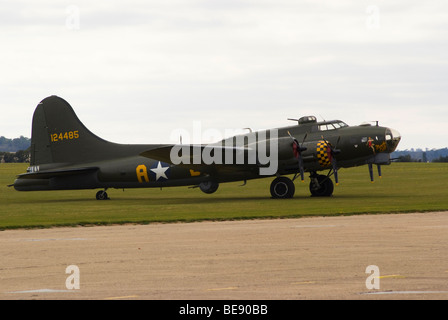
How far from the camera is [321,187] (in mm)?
45125

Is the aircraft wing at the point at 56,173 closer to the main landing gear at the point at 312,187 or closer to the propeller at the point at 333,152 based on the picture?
the main landing gear at the point at 312,187

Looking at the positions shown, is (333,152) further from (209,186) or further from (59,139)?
(59,139)

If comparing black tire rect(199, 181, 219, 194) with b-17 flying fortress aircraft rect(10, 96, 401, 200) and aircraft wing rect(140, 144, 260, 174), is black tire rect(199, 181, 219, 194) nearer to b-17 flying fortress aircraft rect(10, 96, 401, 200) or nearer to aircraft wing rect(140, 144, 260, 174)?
b-17 flying fortress aircraft rect(10, 96, 401, 200)

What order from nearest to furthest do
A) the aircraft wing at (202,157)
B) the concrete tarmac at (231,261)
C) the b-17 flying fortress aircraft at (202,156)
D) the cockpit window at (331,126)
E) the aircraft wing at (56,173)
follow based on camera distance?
the concrete tarmac at (231,261) < the b-17 flying fortress aircraft at (202,156) < the aircraft wing at (202,157) < the cockpit window at (331,126) < the aircraft wing at (56,173)

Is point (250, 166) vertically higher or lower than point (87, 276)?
higher

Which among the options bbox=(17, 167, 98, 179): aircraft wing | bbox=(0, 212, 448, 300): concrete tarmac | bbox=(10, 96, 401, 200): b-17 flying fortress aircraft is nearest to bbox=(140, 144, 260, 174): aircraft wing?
bbox=(10, 96, 401, 200): b-17 flying fortress aircraft

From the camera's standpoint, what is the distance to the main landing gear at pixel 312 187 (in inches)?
1704

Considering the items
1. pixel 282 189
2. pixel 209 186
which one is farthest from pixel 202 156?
pixel 282 189

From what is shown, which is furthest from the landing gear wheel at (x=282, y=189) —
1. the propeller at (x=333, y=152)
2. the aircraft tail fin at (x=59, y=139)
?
the aircraft tail fin at (x=59, y=139)

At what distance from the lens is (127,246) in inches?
815

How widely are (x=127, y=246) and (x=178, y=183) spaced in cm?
2544
